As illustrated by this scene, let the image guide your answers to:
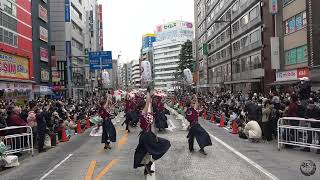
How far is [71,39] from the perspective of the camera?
7238 centimetres

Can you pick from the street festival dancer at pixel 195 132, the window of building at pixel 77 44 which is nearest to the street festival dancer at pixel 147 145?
the street festival dancer at pixel 195 132

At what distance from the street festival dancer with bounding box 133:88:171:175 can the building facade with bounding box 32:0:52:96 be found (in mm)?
36926

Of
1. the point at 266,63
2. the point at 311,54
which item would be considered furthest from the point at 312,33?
the point at 266,63

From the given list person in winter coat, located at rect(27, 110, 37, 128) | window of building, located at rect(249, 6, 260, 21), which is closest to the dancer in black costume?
person in winter coat, located at rect(27, 110, 37, 128)

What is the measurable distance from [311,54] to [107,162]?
27.7 meters

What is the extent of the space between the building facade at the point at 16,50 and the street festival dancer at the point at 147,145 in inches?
1027

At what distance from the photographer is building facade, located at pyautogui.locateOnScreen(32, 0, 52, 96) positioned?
4866 cm

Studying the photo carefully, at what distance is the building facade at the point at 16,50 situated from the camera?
3631 centimetres

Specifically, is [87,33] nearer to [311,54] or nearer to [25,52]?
[25,52]

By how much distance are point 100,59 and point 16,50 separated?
11.0m

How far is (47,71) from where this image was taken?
54469 mm

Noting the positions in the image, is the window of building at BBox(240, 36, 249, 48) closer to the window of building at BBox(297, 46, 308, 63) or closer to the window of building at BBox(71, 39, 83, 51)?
the window of building at BBox(297, 46, 308, 63)

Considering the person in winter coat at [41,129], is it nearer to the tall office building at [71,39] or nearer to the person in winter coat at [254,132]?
the person in winter coat at [254,132]

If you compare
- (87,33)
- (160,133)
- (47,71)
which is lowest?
(160,133)
